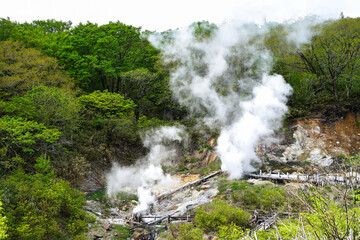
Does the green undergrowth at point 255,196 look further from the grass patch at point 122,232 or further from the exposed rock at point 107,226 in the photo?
the exposed rock at point 107,226

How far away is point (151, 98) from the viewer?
24266 mm

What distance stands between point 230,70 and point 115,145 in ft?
35.0

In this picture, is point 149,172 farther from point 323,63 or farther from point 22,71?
point 323,63

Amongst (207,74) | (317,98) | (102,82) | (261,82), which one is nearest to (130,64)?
(102,82)

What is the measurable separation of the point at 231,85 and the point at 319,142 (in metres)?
7.23

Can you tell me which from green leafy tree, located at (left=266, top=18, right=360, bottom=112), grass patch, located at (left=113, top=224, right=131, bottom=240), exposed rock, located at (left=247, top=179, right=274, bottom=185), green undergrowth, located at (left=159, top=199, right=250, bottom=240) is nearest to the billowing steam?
green leafy tree, located at (left=266, top=18, right=360, bottom=112)

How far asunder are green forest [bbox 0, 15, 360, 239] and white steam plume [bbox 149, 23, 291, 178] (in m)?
1.03

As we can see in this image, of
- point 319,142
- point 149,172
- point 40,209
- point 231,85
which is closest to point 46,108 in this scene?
point 40,209

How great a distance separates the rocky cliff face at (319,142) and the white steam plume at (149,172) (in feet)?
21.6

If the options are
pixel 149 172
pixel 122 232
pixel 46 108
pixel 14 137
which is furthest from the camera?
pixel 149 172

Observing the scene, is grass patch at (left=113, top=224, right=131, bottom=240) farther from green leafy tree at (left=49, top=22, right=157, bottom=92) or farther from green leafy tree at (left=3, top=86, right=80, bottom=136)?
green leafy tree at (left=49, top=22, right=157, bottom=92)

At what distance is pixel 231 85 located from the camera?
65.9 feet

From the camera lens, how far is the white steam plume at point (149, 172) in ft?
49.0

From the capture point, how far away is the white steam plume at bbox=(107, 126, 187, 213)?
1494 centimetres
